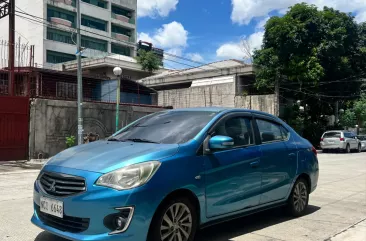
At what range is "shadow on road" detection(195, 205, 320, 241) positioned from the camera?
4.98m

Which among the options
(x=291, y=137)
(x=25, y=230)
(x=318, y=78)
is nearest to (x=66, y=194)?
(x=25, y=230)

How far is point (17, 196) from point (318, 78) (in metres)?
25.0

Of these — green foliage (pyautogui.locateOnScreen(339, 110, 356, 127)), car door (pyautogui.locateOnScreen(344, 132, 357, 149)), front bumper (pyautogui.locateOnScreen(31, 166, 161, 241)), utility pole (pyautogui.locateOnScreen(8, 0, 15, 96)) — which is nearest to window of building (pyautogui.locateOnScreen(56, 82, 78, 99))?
utility pole (pyautogui.locateOnScreen(8, 0, 15, 96))

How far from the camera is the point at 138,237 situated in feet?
12.0

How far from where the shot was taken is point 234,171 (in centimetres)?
470

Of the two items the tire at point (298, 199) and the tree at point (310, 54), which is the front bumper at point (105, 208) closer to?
the tire at point (298, 199)

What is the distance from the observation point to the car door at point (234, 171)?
4426 mm

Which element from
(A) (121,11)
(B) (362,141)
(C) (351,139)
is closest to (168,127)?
(C) (351,139)

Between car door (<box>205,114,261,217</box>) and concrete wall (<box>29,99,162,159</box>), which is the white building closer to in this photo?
concrete wall (<box>29,99,162,159</box>)

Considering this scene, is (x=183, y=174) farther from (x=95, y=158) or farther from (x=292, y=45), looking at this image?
(x=292, y=45)

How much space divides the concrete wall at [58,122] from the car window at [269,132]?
12837 millimetres

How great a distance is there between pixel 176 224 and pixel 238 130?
170 centimetres

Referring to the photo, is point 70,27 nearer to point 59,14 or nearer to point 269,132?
point 59,14

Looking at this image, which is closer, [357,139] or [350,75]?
[357,139]
